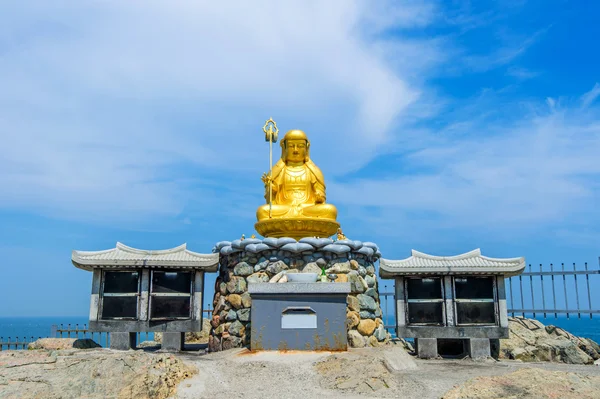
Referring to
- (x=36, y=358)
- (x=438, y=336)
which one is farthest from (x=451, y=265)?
(x=36, y=358)

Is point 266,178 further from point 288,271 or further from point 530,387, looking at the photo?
point 530,387

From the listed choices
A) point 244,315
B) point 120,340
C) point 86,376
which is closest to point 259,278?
point 244,315

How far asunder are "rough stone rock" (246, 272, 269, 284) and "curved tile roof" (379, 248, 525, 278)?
2471mm

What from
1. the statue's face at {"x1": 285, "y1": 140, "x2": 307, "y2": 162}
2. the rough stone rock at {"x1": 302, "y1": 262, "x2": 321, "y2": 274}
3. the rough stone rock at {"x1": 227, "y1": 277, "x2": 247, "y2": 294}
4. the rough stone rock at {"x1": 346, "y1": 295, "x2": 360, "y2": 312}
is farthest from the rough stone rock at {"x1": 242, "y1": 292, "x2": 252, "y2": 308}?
the statue's face at {"x1": 285, "y1": 140, "x2": 307, "y2": 162}

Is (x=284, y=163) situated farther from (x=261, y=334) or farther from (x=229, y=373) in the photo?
(x=229, y=373)

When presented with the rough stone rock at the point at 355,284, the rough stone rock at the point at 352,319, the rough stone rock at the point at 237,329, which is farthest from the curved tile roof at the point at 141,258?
the rough stone rock at the point at 352,319

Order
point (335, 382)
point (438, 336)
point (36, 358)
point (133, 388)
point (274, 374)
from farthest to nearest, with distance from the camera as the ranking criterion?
point (438, 336)
point (274, 374)
point (335, 382)
point (36, 358)
point (133, 388)

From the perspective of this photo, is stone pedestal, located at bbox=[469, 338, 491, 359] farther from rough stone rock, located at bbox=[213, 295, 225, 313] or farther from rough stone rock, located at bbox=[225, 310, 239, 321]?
rough stone rock, located at bbox=[213, 295, 225, 313]

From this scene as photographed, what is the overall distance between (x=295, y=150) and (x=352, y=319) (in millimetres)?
5120

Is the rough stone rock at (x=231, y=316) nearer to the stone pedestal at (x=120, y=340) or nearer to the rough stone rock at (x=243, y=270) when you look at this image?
the rough stone rock at (x=243, y=270)

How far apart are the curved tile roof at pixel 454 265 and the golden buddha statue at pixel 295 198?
6.48 feet

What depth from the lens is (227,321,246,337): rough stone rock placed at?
11.4m

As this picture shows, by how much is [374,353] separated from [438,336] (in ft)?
8.20

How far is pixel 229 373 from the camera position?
8578 mm
